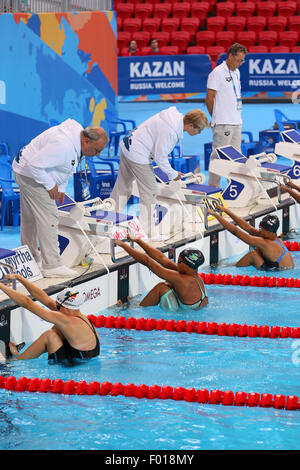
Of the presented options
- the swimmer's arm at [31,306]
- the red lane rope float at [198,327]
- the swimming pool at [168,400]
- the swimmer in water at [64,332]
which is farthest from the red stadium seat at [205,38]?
the swimmer's arm at [31,306]

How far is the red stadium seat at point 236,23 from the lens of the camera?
64.7 ft

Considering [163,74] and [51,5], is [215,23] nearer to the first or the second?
[163,74]

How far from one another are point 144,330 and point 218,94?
154 inches

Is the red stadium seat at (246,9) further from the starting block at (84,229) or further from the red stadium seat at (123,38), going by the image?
the starting block at (84,229)

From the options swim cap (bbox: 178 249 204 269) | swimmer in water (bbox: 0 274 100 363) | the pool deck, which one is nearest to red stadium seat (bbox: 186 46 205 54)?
the pool deck

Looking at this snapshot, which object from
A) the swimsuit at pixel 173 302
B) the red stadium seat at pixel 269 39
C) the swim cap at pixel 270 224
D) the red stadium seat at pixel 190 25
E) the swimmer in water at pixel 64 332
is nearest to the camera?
the swimmer in water at pixel 64 332

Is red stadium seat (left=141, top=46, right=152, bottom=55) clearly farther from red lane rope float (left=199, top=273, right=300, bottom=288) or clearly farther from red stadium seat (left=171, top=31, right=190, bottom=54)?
red lane rope float (left=199, top=273, right=300, bottom=288)

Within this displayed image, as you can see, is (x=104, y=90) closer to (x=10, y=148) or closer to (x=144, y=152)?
(x=10, y=148)

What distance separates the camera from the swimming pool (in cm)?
436

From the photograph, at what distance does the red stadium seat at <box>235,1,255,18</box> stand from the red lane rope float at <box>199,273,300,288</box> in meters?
13.6

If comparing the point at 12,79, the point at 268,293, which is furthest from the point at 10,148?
the point at 268,293

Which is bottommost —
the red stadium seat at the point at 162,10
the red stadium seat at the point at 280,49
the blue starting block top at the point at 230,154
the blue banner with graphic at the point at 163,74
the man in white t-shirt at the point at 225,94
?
the blue starting block top at the point at 230,154

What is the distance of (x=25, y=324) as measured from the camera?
5.87m

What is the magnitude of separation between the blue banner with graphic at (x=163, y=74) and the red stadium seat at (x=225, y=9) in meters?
4.41
